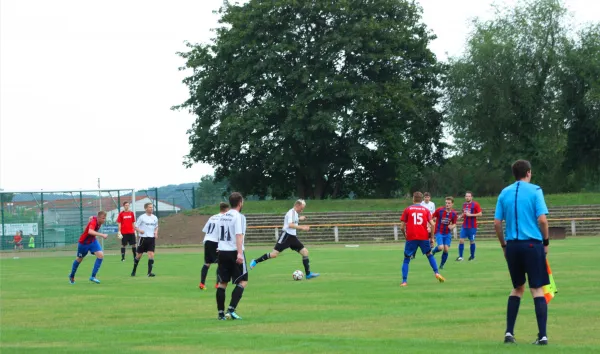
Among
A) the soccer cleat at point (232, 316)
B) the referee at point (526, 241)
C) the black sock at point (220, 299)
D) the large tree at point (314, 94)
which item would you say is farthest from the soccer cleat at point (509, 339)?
the large tree at point (314, 94)

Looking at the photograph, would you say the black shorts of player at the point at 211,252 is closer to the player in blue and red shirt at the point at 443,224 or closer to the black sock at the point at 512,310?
the player in blue and red shirt at the point at 443,224

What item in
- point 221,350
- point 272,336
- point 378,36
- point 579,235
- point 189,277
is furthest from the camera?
point 378,36

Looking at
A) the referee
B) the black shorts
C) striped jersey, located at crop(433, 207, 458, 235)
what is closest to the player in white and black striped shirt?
the referee

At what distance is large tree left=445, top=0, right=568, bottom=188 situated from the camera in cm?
6397

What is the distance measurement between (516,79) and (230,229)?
2084 inches

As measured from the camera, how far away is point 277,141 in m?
64.6

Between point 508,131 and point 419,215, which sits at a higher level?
point 508,131

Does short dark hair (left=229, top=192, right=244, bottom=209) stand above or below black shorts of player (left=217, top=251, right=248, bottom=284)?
above

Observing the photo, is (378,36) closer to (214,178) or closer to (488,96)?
(488,96)

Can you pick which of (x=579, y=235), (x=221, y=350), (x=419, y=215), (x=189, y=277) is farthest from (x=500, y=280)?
(x=579, y=235)

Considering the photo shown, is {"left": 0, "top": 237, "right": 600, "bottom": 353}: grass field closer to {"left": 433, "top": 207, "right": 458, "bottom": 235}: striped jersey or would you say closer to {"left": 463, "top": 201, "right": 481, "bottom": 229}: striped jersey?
{"left": 433, "top": 207, "right": 458, "bottom": 235}: striped jersey

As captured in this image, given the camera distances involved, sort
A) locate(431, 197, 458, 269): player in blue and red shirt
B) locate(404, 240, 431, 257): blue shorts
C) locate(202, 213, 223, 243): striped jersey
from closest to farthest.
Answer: locate(404, 240, 431, 257): blue shorts, locate(202, 213, 223, 243): striped jersey, locate(431, 197, 458, 269): player in blue and red shirt

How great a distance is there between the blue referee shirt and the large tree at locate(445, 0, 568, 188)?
54.2 m

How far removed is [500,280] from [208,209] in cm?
4930
